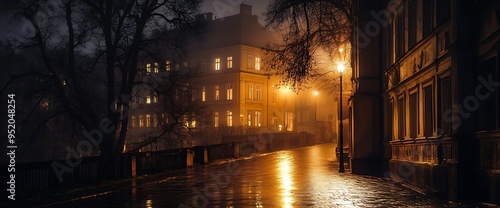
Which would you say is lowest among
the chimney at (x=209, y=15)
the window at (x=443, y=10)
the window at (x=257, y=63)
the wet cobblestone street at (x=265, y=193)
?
the wet cobblestone street at (x=265, y=193)

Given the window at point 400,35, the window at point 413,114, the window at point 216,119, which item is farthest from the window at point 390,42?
the window at point 216,119

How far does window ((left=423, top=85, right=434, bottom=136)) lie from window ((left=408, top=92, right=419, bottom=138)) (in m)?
1.38

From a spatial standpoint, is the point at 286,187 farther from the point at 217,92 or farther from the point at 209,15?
the point at 209,15

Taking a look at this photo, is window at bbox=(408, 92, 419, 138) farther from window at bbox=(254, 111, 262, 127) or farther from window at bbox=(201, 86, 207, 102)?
window at bbox=(201, 86, 207, 102)

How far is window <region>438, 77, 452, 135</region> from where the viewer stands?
54.2 ft

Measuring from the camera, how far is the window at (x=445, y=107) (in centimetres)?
1653

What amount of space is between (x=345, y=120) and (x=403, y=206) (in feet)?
92.2

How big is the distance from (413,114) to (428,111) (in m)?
2.27

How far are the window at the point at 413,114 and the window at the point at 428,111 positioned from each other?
1384mm

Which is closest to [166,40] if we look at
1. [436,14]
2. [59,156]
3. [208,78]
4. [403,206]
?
[436,14]

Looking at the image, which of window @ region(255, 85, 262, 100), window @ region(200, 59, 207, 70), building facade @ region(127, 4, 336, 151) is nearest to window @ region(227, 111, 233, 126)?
building facade @ region(127, 4, 336, 151)

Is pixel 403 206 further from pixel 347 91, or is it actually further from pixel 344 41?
pixel 347 91

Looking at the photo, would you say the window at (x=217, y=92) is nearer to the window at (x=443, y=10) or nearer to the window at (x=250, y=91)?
the window at (x=250, y=91)

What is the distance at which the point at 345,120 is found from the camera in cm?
4297
